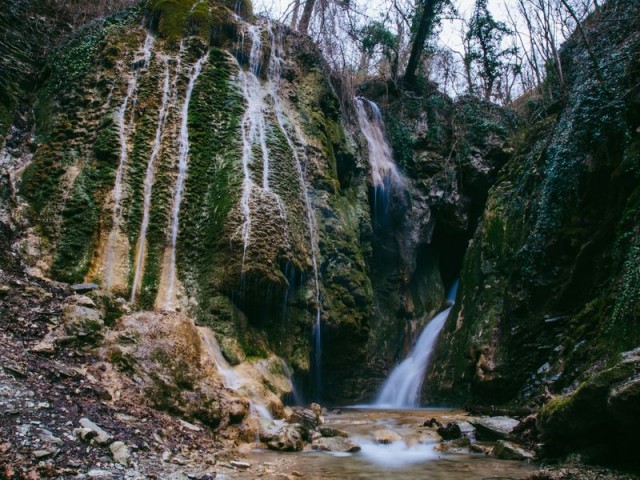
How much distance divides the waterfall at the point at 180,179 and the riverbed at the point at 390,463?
3060 millimetres

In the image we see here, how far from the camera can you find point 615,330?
234 inches

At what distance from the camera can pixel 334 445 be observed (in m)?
5.35

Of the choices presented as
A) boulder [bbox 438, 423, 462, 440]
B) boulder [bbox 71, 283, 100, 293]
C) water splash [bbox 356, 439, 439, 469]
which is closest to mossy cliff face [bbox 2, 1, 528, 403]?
boulder [bbox 71, 283, 100, 293]

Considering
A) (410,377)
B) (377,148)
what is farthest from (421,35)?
(410,377)

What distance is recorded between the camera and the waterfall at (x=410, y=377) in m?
11.1

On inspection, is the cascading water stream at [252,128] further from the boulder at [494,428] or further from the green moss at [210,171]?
the boulder at [494,428]

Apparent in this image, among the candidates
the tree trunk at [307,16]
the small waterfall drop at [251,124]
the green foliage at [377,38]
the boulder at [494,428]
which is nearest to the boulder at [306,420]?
the boulder at [494,428]

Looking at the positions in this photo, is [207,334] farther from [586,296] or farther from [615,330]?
[586,296]

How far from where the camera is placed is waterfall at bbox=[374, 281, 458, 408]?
11141 mm

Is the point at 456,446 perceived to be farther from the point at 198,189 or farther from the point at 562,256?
the point at 198,189

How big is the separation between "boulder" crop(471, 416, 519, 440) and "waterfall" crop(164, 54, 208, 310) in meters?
4.45

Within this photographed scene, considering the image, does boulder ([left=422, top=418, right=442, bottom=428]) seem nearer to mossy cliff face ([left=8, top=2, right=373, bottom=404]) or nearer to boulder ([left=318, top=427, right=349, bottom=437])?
boulder ([left=318, top=427, right=349, bottom=437])

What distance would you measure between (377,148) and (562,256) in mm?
7013

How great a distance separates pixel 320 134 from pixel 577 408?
26.1 ft
